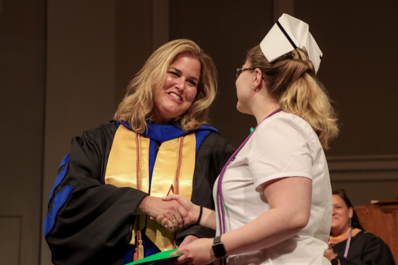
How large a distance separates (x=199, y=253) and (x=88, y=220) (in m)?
0.77

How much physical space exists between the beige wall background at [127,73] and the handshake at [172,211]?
237 cm

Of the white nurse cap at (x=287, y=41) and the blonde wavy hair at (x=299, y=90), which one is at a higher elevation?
the white nurse cap at (x=287, y=41)

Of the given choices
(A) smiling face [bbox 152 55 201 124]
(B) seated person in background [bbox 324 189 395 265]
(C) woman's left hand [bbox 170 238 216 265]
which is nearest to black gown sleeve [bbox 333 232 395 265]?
(B) seated person in background [bbox 324 189 395 265]

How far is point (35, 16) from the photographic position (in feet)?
14.9

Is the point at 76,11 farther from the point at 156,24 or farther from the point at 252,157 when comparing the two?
the point at 252,157

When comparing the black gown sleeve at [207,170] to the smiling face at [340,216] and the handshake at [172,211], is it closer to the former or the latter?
the handshake at [172,211]

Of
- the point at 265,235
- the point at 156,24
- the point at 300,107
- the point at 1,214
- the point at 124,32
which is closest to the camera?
the point at 265,235

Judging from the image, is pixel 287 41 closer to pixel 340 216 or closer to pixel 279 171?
pixel 279 171

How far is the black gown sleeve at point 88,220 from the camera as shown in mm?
2064

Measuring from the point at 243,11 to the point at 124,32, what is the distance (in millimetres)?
1480

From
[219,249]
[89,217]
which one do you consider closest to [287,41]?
[219,249]

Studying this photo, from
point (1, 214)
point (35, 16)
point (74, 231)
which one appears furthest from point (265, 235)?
point (35, 16)

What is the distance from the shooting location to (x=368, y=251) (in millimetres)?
3920

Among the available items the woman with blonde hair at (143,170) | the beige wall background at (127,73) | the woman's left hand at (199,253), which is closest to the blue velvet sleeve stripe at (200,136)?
the woman with blonde hair at (143,170)
